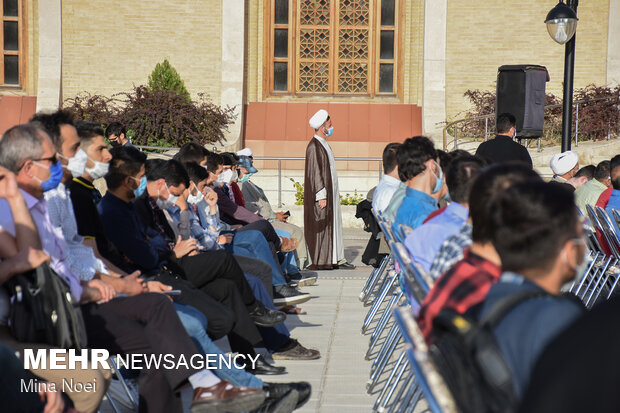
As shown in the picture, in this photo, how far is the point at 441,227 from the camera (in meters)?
4.26

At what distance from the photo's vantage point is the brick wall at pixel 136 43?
19.3m

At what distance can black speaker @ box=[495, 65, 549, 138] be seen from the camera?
10664mm

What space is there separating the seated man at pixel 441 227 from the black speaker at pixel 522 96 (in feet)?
21.3

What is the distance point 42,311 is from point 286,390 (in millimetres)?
1578

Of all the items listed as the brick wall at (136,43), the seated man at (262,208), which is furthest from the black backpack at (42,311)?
the brick wall at (136,43)

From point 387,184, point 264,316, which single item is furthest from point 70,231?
point 387,184

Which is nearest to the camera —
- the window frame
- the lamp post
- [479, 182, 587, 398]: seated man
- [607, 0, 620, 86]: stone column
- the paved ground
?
[479, 182, 587, 398]: seated man

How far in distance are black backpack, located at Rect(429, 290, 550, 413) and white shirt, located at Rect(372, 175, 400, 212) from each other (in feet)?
16.8

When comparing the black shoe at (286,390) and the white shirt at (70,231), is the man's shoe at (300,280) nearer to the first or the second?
the black shoe at (286,390)

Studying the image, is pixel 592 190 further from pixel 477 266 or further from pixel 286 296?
pixel 477 266

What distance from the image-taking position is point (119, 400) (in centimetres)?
473

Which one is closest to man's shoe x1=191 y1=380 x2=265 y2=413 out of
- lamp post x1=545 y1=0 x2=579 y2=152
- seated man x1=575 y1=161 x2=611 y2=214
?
seated man x1=575 y1=161 x2=611 y2=214

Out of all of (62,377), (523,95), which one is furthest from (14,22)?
(62,377)

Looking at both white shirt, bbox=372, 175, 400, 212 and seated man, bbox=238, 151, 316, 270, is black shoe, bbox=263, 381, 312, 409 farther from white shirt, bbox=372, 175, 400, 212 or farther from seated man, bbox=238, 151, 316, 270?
seated man, bbox=238, 151, 316, 270
